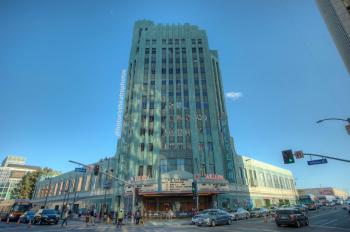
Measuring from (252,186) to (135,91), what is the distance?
38329mm

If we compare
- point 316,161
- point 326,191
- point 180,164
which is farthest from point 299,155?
point 326,191

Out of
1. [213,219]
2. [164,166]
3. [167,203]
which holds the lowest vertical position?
[213,219]

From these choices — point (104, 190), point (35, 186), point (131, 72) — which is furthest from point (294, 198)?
point (35, 186)

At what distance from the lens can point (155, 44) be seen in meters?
59.7

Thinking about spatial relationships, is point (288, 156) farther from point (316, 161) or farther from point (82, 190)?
point (82, 190)

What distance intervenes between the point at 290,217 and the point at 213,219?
7699 mm

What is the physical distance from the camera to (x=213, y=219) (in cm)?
2275

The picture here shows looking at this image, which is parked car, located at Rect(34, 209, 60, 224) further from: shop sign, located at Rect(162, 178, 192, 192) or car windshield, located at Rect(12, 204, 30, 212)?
shop sign, located at Rect(162, 178, 192, 192)

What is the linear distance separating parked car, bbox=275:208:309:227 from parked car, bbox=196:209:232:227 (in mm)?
5853

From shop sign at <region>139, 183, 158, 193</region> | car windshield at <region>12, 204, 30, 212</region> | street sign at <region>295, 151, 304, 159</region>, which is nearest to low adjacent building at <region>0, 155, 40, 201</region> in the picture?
car windshield at <region>12, 204, 30, 212</region>

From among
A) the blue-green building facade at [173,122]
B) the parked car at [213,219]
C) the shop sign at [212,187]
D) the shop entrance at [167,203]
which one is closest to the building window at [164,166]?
the blue-green building facade at [173,122]

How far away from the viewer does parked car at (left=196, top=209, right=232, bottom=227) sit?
22672 mm

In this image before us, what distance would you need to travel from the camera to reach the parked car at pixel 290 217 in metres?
19.0

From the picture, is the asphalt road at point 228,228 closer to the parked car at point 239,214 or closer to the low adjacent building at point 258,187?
the parked car at point 239,214
